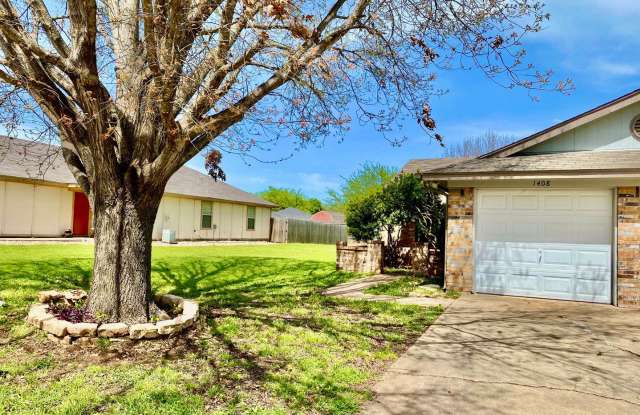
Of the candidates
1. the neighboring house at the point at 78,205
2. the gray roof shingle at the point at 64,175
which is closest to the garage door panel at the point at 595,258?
the neighboring house at the point at 78,205

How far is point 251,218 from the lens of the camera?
1104 inches

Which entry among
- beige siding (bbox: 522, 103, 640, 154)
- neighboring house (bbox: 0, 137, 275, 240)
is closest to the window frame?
neighboring house (bbox: 0, 137, 275, 240)

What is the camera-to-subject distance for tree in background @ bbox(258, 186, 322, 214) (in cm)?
6625

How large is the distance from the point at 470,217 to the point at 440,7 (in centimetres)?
447

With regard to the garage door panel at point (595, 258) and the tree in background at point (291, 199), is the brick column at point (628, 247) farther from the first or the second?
the tree in background at point (291, 199)

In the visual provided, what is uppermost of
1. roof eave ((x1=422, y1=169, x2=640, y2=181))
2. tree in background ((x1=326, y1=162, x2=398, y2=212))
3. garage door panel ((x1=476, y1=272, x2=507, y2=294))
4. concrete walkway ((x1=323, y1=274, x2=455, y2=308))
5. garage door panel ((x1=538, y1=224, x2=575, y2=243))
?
tree in background ((x1=326, y1=162, x2=398, y2=212))

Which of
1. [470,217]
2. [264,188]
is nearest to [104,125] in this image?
[470,217]

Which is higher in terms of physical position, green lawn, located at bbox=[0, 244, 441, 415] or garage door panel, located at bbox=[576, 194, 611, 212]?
garage door panel, located at bbox=[576, 194, 611, 212]

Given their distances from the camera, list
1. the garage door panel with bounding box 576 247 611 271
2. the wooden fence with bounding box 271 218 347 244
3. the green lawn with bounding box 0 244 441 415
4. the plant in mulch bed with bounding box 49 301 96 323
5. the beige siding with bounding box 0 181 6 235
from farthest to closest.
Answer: the wooden fence with bounding box 271 218 347 244 → the beige siding with bounding box 0 181 6 235 → the garage door panel with bounding box 576 247 611 271 → the plant in mulch bed with bounding box 49 301 96 323 → the green lawn with bounding box 0 244 441 415

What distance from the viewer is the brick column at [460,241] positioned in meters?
9.21

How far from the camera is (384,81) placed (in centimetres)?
720

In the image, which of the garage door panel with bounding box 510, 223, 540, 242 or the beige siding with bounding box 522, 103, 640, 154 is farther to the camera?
the beige siding with bounding box 522, 103, 640, 154

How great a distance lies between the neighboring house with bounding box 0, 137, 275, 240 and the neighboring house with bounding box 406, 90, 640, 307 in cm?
1146

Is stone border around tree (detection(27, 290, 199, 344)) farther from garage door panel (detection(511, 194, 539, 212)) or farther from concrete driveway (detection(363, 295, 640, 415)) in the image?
garage door panel (detection(511, 194, 539, 212))
